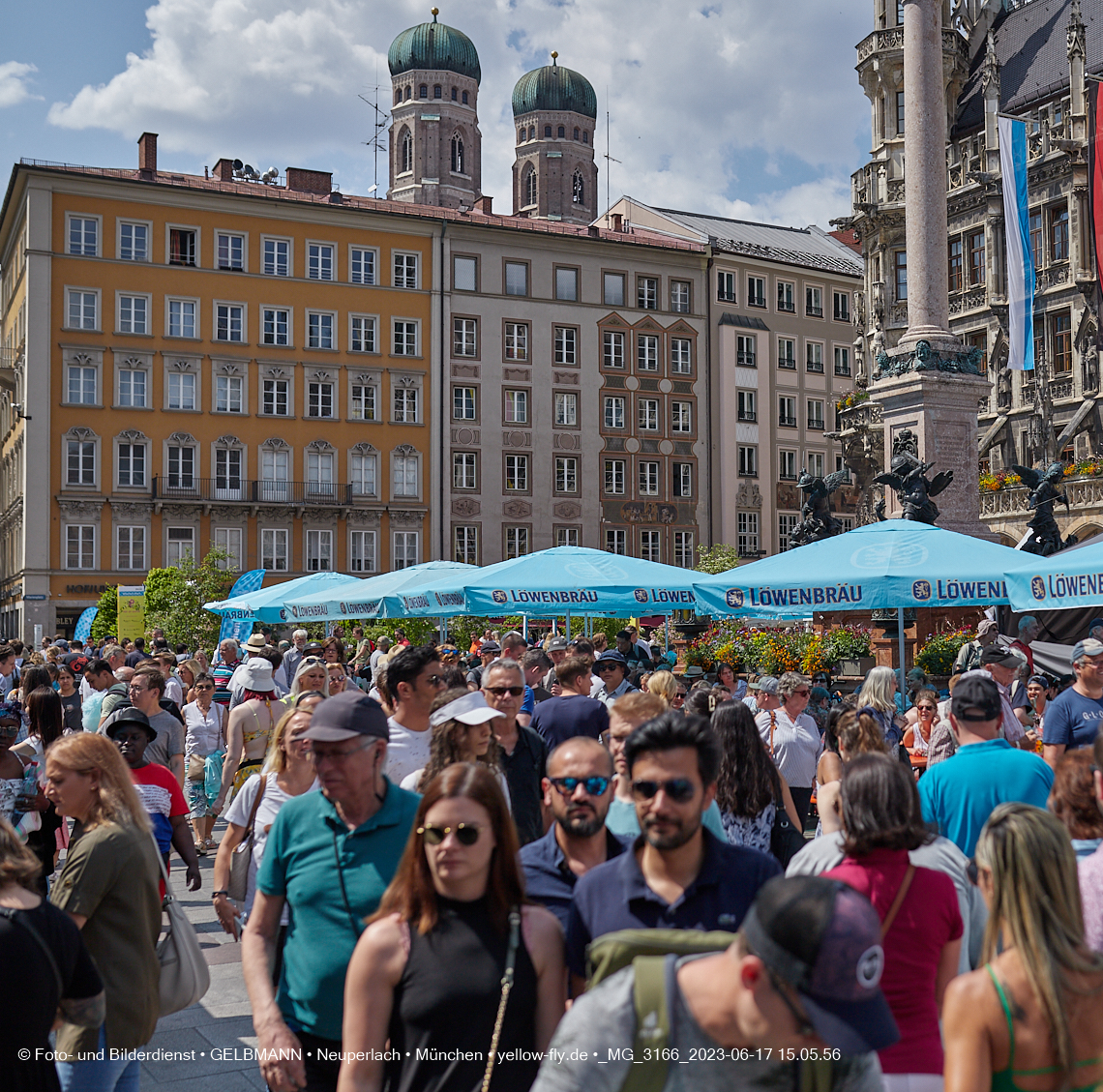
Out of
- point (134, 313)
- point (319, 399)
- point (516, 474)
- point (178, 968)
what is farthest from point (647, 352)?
point (178, 968)

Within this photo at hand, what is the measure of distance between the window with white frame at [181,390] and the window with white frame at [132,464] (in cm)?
219

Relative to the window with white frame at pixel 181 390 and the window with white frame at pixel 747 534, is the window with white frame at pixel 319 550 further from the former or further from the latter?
the window with white frame at pixel 747 534

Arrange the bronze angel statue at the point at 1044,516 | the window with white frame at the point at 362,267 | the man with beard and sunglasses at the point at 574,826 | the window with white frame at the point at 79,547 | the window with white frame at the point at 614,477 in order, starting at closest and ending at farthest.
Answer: the man with beard and sunglasses at the point at 574,826 → the bronze angel statue at the point at 1044,516 → the window with white frame at the point at 79,547 → the window with white frame at the point at 362,267 → the window with white frame at the point at 614,477

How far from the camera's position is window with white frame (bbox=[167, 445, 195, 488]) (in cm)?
5062

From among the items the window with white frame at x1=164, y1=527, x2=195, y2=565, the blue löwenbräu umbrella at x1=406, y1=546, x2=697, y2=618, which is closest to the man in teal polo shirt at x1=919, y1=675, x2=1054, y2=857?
the blue löwenbräu umbrella at x1=406, y1=546, x2=697, y2=618

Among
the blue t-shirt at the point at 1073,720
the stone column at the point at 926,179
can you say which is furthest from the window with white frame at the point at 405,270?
the blue t-shirt at the point at 1073,720

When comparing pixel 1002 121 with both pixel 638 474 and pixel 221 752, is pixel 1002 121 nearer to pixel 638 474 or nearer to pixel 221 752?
pixel 221 752

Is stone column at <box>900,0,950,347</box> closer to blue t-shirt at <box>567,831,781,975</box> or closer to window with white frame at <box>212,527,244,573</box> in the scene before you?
blue t-shirt at <box>567,831,781,975</box>

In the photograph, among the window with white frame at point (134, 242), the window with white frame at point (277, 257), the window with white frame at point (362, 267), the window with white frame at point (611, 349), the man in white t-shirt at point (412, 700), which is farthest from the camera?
the window with white frame at point (611, 349)

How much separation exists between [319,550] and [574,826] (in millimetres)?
49206

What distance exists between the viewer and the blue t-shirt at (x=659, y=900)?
331 centimetres

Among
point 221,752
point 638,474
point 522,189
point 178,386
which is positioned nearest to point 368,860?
point 221,752

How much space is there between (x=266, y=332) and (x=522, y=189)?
6185cm

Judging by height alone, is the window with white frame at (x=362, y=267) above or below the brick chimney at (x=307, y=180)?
below
